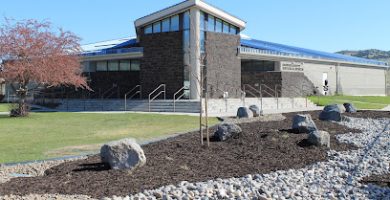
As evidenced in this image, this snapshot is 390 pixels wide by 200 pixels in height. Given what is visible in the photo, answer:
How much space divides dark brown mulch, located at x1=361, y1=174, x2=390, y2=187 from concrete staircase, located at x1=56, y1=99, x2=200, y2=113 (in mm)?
19269

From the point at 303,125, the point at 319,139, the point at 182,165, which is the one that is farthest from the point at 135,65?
the point at 182,165

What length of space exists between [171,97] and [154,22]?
18.4 feet

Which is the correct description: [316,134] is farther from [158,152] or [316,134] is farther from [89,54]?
[89,54]

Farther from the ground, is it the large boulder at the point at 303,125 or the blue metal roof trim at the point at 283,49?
the blue metal roof trim at the point at 283,49

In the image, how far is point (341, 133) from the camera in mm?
14625

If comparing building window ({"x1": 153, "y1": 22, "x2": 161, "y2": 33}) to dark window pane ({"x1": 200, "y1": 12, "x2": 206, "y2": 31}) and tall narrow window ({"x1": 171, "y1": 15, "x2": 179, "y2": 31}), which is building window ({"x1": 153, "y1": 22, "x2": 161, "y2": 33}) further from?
dark window pane ({"x1": 200, "y1": 12, "x2": 206, "y2": 31})

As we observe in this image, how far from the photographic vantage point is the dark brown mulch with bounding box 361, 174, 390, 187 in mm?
7478

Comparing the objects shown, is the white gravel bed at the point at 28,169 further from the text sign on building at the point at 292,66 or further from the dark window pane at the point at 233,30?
the text sign on building at the point at 292,66

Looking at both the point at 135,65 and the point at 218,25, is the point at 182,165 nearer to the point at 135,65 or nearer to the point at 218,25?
the point at 218,25

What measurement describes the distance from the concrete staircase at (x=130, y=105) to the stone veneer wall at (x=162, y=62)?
2.62 m

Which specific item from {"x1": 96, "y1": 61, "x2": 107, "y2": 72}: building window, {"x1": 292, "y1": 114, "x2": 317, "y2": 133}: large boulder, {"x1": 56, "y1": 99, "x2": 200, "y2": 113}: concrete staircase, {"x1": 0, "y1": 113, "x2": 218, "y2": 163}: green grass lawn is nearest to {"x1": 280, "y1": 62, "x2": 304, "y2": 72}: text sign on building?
{"x1": 96, "y1": 61, "x2": 107, "y2": 72}: building window

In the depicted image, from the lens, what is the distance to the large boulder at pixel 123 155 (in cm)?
802

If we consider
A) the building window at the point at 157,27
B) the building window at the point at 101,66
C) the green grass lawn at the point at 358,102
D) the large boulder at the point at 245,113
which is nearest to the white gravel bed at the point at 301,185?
the large boulder at the point at 245,113

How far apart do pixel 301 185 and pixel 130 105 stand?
2420 cm
